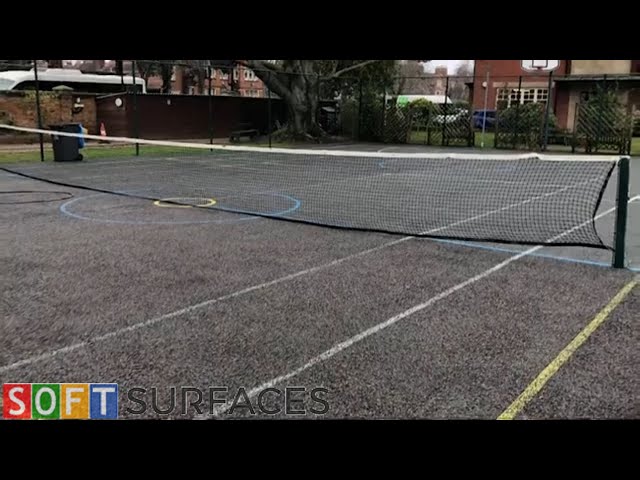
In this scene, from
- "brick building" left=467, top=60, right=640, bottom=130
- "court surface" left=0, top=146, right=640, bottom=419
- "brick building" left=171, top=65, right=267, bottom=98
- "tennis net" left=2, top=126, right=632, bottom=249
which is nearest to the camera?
"court surface" left=0, top=146, right=640, bottom=419

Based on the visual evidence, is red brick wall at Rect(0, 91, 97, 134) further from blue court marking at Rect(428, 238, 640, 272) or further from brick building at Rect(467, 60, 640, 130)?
blue court marking at Rect(428, 238, 640, 272)

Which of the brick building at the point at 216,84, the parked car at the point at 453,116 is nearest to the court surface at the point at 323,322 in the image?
the parked car at the point at 453,116

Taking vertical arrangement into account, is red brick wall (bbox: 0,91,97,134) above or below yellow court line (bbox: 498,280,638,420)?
above

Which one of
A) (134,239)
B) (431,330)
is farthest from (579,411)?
(134,239)

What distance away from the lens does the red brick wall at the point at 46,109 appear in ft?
86.7

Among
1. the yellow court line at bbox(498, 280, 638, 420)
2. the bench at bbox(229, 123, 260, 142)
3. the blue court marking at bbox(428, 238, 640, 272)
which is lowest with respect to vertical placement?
the yellow court line at bbox(498, 280, 638, 420)

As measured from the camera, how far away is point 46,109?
90.9 feet

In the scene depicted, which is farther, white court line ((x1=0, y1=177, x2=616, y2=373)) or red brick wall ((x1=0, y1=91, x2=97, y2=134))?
red brick wall ((x1=0, y1=91, x2=97, y2=134))

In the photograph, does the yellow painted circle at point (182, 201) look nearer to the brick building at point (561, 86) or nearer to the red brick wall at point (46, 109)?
the red brick wall at point (46, 109)

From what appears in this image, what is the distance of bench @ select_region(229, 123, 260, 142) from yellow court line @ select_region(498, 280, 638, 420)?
87.7ft

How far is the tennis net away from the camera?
10062 mm

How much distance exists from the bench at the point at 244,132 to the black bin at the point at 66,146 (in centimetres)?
1172

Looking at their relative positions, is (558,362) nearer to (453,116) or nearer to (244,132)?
(453,116)

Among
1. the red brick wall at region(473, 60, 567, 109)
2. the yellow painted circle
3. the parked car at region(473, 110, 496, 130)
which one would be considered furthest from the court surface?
the parked car at region(473, 110, 496, 130)
